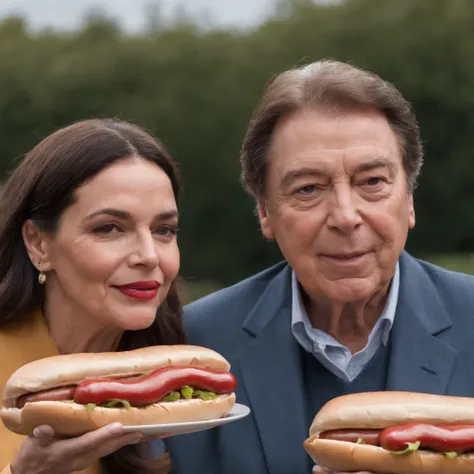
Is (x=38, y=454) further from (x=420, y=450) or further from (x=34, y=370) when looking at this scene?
(x=420, y=450)

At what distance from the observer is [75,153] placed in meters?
5.57

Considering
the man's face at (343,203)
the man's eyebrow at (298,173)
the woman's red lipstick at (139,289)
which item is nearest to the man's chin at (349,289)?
the man's face at (343,203)

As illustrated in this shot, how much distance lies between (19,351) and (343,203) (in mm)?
1944

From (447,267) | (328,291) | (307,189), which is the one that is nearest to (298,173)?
(307,189)

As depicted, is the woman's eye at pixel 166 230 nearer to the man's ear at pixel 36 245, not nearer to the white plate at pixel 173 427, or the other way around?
the man's ear at pixel 36 245

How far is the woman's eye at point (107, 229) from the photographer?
5438 millimetres

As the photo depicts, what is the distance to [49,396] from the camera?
202 inches

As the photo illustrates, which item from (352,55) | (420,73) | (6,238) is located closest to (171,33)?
(352,55)

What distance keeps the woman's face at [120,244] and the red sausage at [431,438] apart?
141cm

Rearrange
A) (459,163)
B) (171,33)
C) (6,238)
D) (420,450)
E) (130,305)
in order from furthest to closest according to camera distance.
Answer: (171,33) → (459,163) → (6,238) → (130,305) → (420,450)

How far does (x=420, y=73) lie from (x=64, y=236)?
3081 cm

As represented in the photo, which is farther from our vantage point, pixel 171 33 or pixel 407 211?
pixel 171 33

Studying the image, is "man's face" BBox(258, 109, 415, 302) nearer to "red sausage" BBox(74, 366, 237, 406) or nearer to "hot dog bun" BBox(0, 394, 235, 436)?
"red sausage" BBox(74, 366, 237, 406)

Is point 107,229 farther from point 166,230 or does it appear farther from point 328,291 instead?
point 328,291
